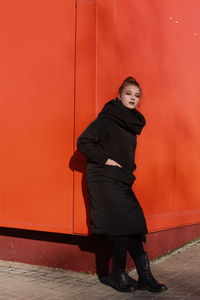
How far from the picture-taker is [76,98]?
459cm

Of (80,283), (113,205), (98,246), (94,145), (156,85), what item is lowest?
(80,283)

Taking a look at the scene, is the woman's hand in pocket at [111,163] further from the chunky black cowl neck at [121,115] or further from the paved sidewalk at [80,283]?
the paved sidewalk at [80,283]

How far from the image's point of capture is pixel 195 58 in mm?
6145

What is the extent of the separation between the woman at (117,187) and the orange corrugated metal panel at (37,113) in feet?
2.03

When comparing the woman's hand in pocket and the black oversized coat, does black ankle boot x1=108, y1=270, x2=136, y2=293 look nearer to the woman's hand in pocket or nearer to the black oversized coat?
the black oversized coat

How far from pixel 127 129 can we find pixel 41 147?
113 centimetres

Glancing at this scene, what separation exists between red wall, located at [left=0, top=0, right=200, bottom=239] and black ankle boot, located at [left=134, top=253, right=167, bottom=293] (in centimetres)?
64

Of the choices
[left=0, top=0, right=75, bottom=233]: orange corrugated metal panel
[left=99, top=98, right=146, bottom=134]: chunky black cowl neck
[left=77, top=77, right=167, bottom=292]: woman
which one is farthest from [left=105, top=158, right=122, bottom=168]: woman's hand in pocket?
[left=0, top=0, right=75, bottom=233]: orange corrugated metal panel

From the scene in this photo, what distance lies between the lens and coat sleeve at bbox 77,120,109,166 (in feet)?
12.9

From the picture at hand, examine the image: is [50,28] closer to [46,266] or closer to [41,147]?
[41,147]

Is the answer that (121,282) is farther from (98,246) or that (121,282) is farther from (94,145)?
(94,145)

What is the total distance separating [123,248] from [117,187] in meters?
0.51

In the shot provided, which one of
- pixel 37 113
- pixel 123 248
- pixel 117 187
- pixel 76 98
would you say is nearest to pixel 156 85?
pixel 76 98

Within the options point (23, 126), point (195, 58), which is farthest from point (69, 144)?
point (195, 58)
